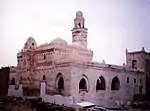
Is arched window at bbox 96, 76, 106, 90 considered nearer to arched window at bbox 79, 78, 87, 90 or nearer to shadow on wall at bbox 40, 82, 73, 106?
arched window at bbox 79, 78, 87, 90

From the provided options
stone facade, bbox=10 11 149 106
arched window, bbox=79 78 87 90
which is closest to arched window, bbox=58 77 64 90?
stone facade, bbox=10 11 149 106

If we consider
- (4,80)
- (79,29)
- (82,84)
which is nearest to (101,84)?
(82,84)

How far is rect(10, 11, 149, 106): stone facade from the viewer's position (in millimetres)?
4168

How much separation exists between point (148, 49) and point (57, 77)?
1.25 metres

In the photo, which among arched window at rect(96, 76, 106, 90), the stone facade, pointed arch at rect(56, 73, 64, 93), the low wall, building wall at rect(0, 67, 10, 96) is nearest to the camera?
building wall at rect(0, 67, 10, 96)

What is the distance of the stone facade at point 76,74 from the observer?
4168mm

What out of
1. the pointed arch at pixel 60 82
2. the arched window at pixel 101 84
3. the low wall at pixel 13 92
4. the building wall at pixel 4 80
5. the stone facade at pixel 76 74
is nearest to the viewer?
the building wall at pixel 4 80

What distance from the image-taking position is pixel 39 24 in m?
3.66

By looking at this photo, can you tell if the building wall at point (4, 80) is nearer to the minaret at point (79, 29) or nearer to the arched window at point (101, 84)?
the minaret at point (79, 29)

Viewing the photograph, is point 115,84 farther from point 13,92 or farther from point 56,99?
point 13,92

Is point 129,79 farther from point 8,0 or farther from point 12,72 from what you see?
point 8,0

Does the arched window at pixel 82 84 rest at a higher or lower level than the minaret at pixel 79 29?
lower

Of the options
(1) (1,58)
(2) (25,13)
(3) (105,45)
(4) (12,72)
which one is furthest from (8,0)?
(3) (105,45)

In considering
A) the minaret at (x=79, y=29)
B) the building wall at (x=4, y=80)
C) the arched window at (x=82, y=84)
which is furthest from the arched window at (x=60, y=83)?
the building wall at (x=4, y=80)
